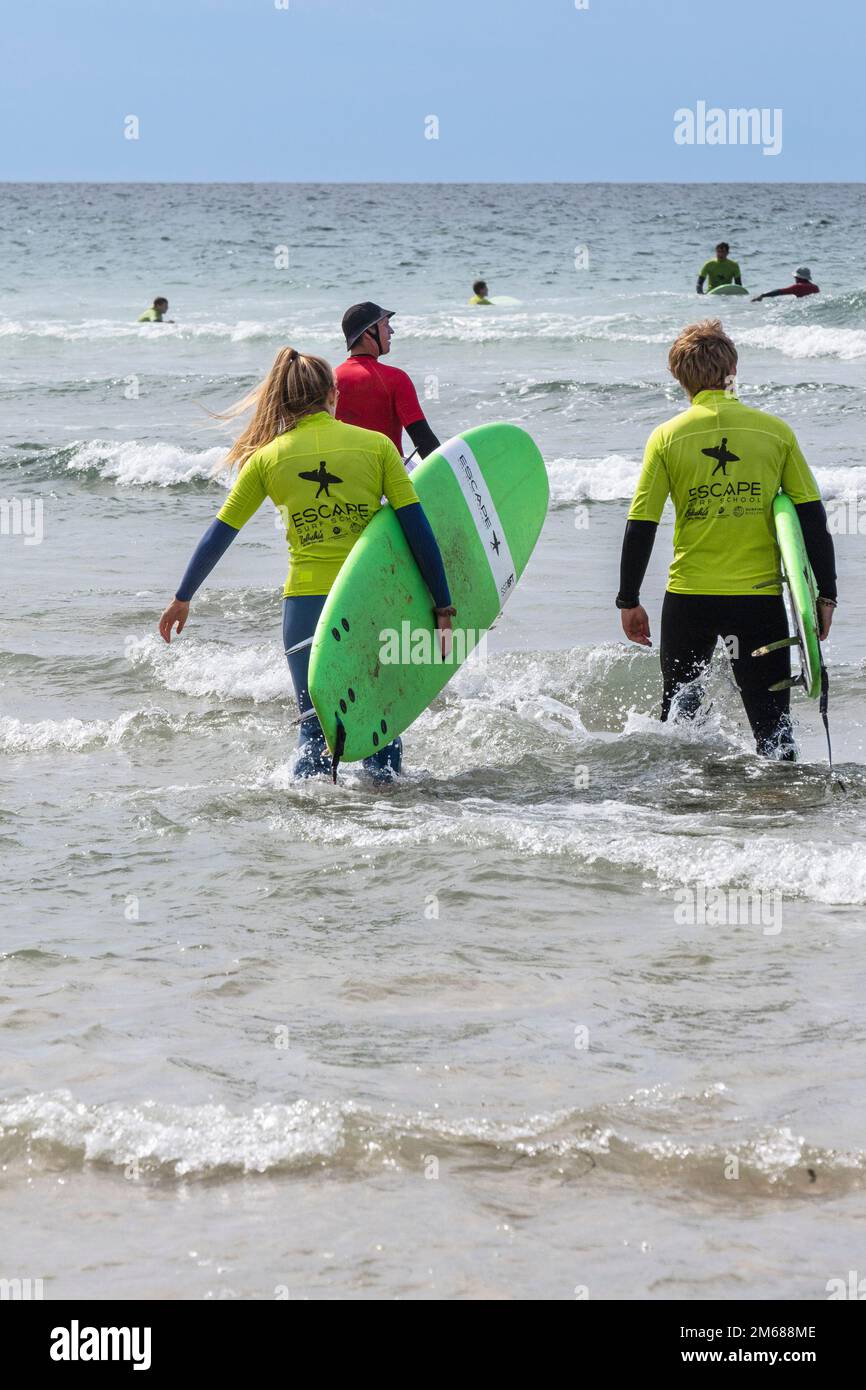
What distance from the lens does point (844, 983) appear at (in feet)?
11.7

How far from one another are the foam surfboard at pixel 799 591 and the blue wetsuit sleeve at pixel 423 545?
108cm

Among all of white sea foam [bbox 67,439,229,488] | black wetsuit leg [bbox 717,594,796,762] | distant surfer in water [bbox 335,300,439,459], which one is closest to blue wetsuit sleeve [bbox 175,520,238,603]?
distant surfer in water [bbox 335,300,439,459]

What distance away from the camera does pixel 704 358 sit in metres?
4.72

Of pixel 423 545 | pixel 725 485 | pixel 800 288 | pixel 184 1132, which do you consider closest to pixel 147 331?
pixel 800 288

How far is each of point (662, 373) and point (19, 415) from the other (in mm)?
8391

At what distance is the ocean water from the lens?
2551mm

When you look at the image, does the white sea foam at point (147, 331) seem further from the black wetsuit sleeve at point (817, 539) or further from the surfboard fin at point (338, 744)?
the black wetsuit sleeve at point (817, 539)

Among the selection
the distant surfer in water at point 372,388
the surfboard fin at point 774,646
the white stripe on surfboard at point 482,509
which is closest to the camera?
the surfboard fin at point 774,646

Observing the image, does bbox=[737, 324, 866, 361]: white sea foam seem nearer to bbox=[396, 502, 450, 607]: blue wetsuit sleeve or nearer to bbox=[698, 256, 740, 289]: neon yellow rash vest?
bbox=[698, 256, 740, 289]: neon yellow rash vest

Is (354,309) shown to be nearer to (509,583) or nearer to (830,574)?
(509,583)

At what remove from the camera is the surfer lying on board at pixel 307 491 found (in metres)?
4.77

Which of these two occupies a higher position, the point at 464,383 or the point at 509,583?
the point at 464,383

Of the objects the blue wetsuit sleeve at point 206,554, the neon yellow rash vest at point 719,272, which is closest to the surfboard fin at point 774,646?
the blue wetsuit sleeve at point 206,554

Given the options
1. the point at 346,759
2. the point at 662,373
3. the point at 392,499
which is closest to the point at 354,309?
the point at 392,499
